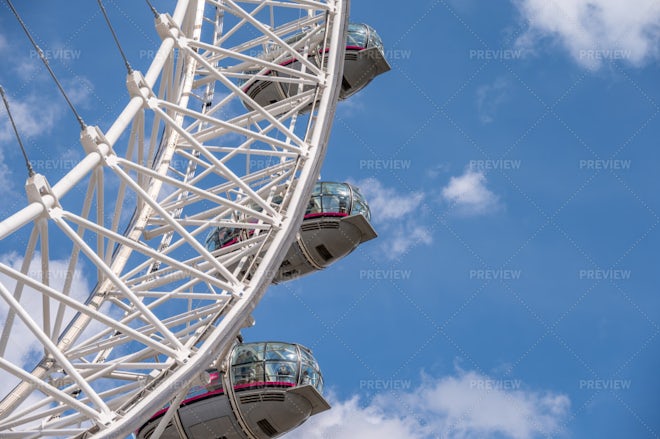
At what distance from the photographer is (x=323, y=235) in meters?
35.9

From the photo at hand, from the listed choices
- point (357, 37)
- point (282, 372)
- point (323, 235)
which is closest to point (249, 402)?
point (282, 372)

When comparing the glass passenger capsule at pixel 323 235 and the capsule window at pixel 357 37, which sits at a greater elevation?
the capsule window at pixel 357 37

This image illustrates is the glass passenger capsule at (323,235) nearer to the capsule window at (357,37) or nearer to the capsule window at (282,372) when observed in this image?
the capsule window at (282,372)

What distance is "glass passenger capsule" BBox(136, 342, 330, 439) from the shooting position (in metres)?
29.9

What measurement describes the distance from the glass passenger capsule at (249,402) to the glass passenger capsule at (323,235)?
4.89m

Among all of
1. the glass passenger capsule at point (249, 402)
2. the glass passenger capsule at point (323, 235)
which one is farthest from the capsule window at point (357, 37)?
the glass passenger capsule at point (249, 402)

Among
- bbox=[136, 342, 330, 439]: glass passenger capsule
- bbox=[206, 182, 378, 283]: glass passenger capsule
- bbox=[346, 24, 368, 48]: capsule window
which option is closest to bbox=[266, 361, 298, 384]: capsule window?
bbox=[136, 342, 330, 439]: glass passenger capsule

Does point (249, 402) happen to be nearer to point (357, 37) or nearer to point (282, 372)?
point (282, 372)

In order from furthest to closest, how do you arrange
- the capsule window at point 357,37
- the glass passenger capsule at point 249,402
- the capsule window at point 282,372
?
the capsule window at point 357,37
the capsule window at point 282,372
the glass passenger capsule at point 249,402

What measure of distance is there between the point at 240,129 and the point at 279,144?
1.02 m

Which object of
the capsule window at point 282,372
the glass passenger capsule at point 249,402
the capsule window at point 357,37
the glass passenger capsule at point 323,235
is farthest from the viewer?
the capsule window at point 357,37

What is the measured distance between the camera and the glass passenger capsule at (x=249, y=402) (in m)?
29.9

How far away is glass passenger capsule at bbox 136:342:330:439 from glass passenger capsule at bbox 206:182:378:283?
489 cm

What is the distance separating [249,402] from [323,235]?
7479 millimetres
